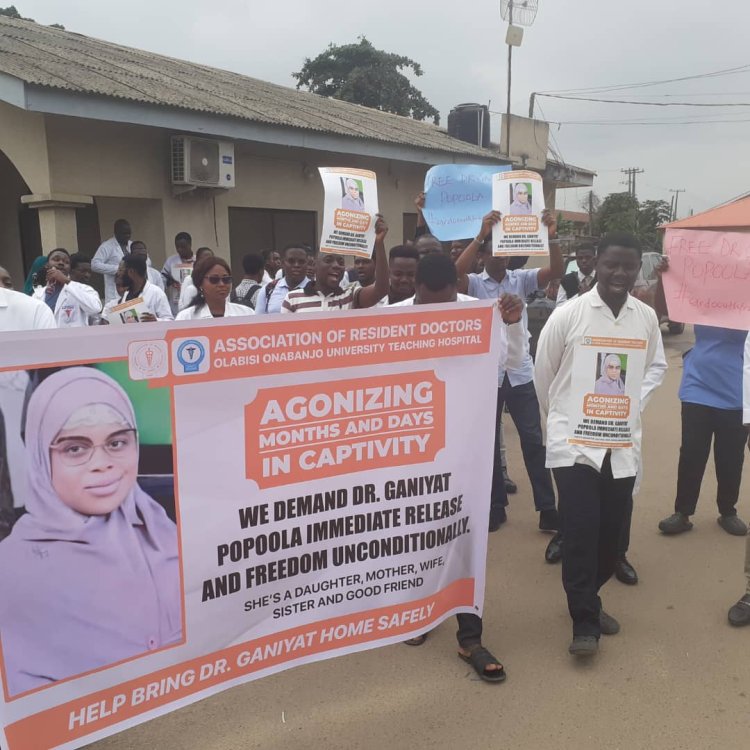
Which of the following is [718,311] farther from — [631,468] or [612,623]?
[612,623]

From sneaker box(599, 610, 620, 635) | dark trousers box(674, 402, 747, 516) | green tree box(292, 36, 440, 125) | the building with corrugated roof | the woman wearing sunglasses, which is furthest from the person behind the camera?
green tree box(292, 36, 440, 125)

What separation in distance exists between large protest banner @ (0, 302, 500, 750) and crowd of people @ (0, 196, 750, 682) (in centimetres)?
58

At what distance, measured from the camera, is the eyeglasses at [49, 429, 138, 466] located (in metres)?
2.06

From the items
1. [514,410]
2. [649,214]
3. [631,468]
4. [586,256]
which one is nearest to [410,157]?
[586,256]

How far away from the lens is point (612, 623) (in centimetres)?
349

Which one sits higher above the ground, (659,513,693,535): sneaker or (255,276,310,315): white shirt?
(255,276,310,315): white shirt

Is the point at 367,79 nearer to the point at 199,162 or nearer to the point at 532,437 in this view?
the point at 199,162

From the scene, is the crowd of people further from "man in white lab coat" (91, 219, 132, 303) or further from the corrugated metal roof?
the corrugated metal roof

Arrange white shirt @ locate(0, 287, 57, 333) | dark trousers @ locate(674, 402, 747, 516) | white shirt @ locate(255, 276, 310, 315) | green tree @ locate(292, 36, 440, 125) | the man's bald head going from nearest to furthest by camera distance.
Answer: white shirt @ locate(0, 287, 57, 333) < dark trousers @ locate(674, 402, 747, 516) < the man's bald head < white shirt @ locate(255, 276, 310, 315) < green tree @ locate(292, 36, 440, 125)

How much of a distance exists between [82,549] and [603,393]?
7.32 feet

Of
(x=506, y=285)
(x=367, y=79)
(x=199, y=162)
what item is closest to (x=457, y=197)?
(x=506, y=285)

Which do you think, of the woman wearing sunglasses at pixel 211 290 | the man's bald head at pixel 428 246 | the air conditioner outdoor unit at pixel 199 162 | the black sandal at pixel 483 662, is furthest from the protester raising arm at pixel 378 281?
the air conditioner outdoor unit at pixel 199 162

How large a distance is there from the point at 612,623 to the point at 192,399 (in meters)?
2.44

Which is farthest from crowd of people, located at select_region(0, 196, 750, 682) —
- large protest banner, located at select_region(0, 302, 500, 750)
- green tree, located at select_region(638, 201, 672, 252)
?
green tree, located at select_region(638, 201, 672, 252)
